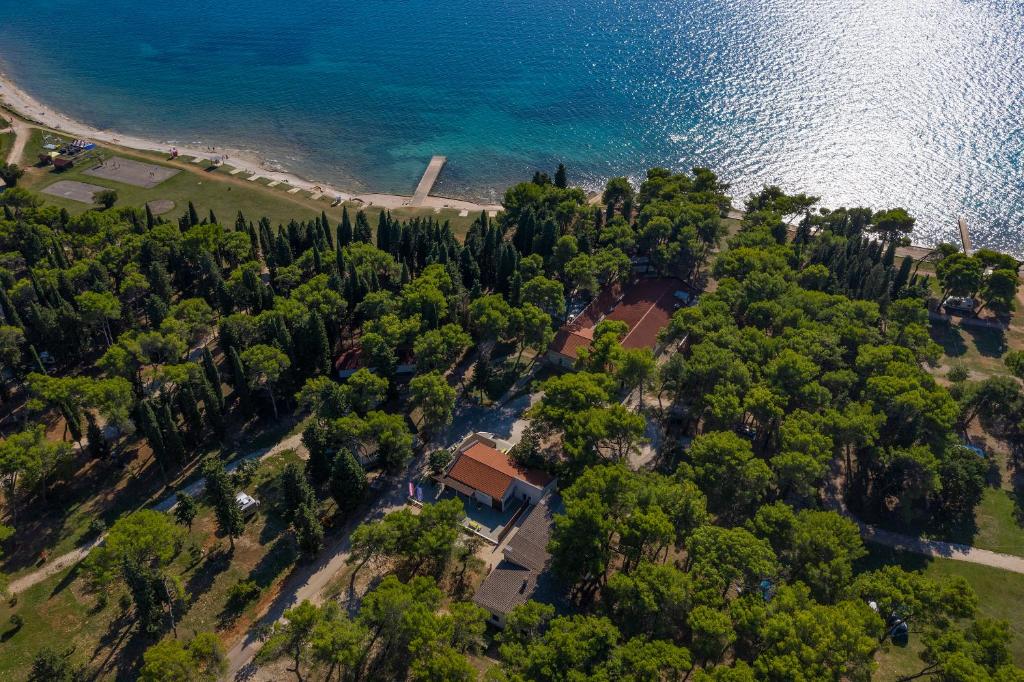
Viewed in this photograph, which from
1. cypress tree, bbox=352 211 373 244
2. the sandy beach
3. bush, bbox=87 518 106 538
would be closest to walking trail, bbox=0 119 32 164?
the sandy beach

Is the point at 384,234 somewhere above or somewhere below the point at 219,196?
above

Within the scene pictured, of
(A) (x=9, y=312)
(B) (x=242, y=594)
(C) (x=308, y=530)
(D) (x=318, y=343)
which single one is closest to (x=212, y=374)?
(D) (x=318, y=343)

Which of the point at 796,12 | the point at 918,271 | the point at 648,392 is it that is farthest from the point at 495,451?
the point at 796,12

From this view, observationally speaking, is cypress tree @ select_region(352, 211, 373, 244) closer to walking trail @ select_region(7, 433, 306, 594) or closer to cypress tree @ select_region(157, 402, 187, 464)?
walking trail @ select_region(7, 433, 306, 594)

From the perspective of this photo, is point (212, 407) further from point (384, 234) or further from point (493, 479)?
point (384, 234)

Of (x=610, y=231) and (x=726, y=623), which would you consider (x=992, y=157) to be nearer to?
(x=610, y=231)

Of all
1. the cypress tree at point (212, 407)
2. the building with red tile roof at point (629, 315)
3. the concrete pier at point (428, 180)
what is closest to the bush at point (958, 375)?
the building with red tile roof at point (629, 315)

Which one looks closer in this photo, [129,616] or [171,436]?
[129,616]
